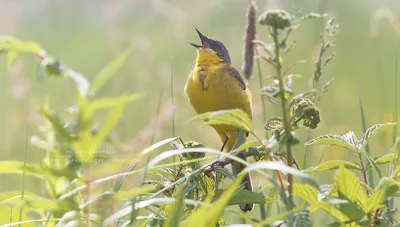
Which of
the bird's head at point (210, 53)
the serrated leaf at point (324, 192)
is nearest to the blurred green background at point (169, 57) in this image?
the bird's head at point (210, 53)

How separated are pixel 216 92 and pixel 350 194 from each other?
1584 mm

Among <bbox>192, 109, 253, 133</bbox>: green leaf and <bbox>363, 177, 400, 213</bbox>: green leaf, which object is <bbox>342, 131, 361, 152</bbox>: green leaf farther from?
<bbox>192, 109, 253, 133</bbox>: green leaf

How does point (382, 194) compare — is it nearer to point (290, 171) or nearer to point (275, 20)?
point (290, 171)

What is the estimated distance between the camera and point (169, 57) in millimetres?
7102

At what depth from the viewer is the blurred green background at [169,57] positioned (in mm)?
3730

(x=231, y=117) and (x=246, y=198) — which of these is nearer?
(x=231, y=117)

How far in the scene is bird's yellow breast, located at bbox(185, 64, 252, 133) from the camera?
9.02 ft

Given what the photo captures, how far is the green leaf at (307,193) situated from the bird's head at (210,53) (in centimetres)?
208

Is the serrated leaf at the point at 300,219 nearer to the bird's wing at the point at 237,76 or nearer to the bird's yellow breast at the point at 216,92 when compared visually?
the bird's yellow breast at the point at 216,92

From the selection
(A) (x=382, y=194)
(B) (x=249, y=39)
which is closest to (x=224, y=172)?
(A) (x=382, y=194)

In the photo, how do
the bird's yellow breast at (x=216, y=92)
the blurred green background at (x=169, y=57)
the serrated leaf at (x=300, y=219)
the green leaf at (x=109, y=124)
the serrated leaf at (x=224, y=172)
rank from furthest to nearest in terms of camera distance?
the blurred green background at (x=169, y=57), the bird's yellow breast at (x=216, y=92), the serrated leaf at (x=224, y=172), the serrated leaf at (x=300, y=219), the green leaf at (x=109, y=124)

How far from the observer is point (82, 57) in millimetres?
7625

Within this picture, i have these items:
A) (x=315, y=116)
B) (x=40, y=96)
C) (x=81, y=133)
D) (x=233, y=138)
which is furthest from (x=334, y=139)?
(x=40, y=96)

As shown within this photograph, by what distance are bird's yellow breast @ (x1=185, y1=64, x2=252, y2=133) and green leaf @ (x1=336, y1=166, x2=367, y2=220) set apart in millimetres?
1483
